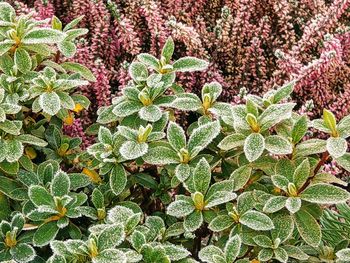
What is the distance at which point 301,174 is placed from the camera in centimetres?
121

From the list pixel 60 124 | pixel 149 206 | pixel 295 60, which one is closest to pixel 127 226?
pixel 149 206

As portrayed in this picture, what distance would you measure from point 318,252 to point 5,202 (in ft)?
2.27

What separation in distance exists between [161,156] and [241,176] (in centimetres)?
17

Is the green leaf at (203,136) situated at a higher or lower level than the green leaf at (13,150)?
higher

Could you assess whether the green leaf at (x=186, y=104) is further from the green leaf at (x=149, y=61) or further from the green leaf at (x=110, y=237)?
the green leaf at (x=110, y=237)

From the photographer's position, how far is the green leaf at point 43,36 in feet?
4.72

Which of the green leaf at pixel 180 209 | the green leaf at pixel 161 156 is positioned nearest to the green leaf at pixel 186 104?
the green leaf at pixel 161 156

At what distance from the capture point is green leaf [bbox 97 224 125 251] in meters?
1.12

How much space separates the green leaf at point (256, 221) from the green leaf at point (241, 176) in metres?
0.07

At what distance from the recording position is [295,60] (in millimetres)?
2059

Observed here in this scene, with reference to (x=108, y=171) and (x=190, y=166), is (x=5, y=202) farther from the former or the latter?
(x=190, y=166)

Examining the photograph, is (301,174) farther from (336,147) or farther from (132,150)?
(132,150)

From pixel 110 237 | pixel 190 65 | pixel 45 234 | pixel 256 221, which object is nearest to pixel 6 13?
pixel 190 65

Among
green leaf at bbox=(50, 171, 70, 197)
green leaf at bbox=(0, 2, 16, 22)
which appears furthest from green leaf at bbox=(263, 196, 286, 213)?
green leaf at bbox=(0, 2, 16, 22)
